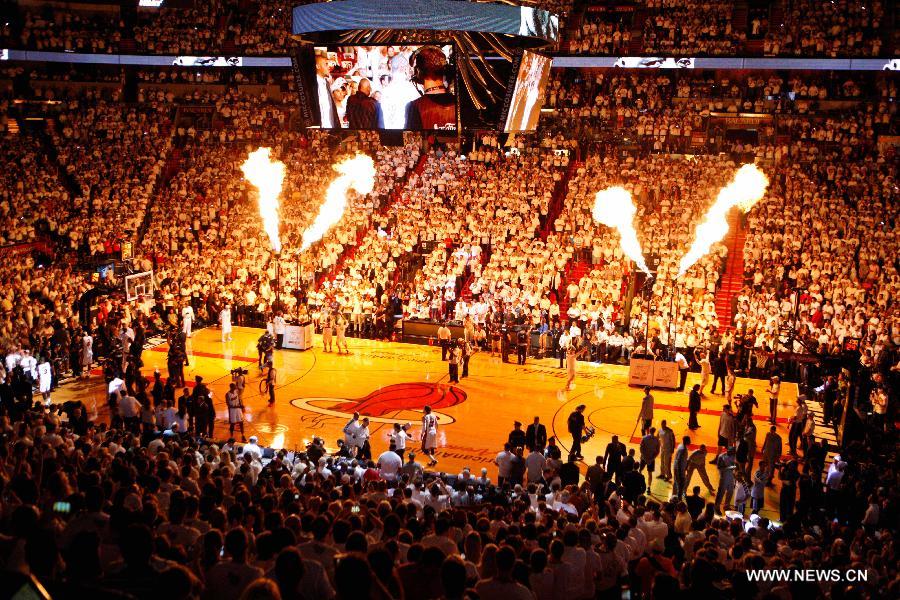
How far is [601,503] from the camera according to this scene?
1305cm

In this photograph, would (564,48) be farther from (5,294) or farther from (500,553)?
(500,553)

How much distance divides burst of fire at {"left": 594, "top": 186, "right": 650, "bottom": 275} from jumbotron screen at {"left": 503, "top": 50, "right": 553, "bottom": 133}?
836 cm

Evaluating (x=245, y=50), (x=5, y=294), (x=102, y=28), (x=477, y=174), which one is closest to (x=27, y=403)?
(x=5, y=294)

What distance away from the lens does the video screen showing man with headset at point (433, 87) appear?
19062mm

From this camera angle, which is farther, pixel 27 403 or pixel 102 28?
pixel 102 28

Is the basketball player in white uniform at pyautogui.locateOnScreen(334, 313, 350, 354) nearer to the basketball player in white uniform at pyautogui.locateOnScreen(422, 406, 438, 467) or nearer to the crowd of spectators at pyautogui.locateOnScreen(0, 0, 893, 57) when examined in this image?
the basketball player in white uniform at pyautogui.locateOnScreen(422, 406, 438, 467)

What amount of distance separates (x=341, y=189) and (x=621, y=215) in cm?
1009

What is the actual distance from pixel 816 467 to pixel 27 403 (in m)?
15.0

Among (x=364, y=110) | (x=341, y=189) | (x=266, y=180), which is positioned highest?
Answer: (x=364, y=110)

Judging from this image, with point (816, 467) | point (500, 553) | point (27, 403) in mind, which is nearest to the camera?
point (500, 553)

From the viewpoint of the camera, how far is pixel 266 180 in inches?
1237

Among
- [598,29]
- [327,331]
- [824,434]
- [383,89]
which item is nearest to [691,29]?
[598,29]

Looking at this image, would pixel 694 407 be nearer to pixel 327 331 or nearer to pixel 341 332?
pixel 341 332

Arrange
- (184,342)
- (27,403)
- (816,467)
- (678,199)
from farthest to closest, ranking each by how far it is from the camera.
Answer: (678,199) < (184,342) < (27,403) < (816,467)
